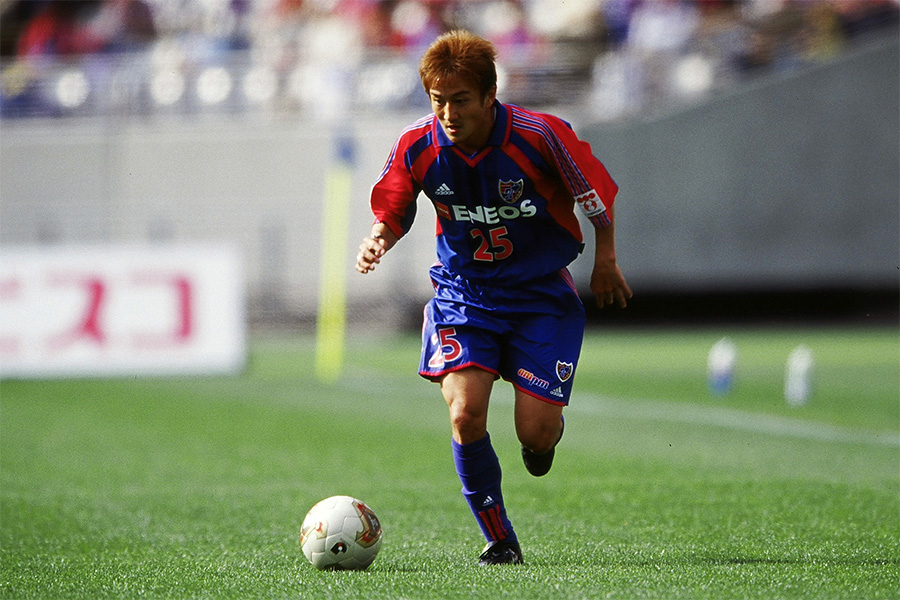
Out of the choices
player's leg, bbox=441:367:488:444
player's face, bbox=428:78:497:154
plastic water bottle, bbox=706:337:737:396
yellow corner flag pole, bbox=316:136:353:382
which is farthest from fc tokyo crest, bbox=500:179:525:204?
yellow corner flag pole, bbox=316:136:353:382

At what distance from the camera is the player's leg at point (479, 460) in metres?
4.75

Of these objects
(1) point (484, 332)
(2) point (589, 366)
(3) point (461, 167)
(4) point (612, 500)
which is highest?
(3) point (461, 167)

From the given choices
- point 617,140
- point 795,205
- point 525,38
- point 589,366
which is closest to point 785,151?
point 795,205

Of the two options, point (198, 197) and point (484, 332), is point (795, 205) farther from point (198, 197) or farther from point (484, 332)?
point (484, 332)

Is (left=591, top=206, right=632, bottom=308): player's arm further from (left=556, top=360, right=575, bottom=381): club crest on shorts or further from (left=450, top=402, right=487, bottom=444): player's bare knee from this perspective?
(left=450, top=402, right=487, bottom=444): player's bare knee

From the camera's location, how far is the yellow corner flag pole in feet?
57.4

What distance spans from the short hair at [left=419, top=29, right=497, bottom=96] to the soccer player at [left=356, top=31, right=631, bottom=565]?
0.12 m

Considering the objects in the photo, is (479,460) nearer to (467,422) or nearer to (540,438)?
(467,422)

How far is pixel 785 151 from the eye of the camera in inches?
952

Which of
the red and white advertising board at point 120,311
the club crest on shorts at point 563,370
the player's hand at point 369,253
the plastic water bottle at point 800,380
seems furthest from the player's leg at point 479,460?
the red and white advertising board at point 120,311

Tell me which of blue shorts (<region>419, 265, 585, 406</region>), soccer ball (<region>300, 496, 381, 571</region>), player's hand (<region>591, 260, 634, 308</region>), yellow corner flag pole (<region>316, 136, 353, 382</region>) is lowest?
yellow corner flag pole (<region>316, 136, 353, 382</region>)

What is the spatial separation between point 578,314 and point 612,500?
5.83 feet

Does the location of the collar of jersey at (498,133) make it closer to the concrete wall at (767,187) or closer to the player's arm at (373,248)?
the player's arm at (373,248)

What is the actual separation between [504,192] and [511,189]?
1.1 inches
